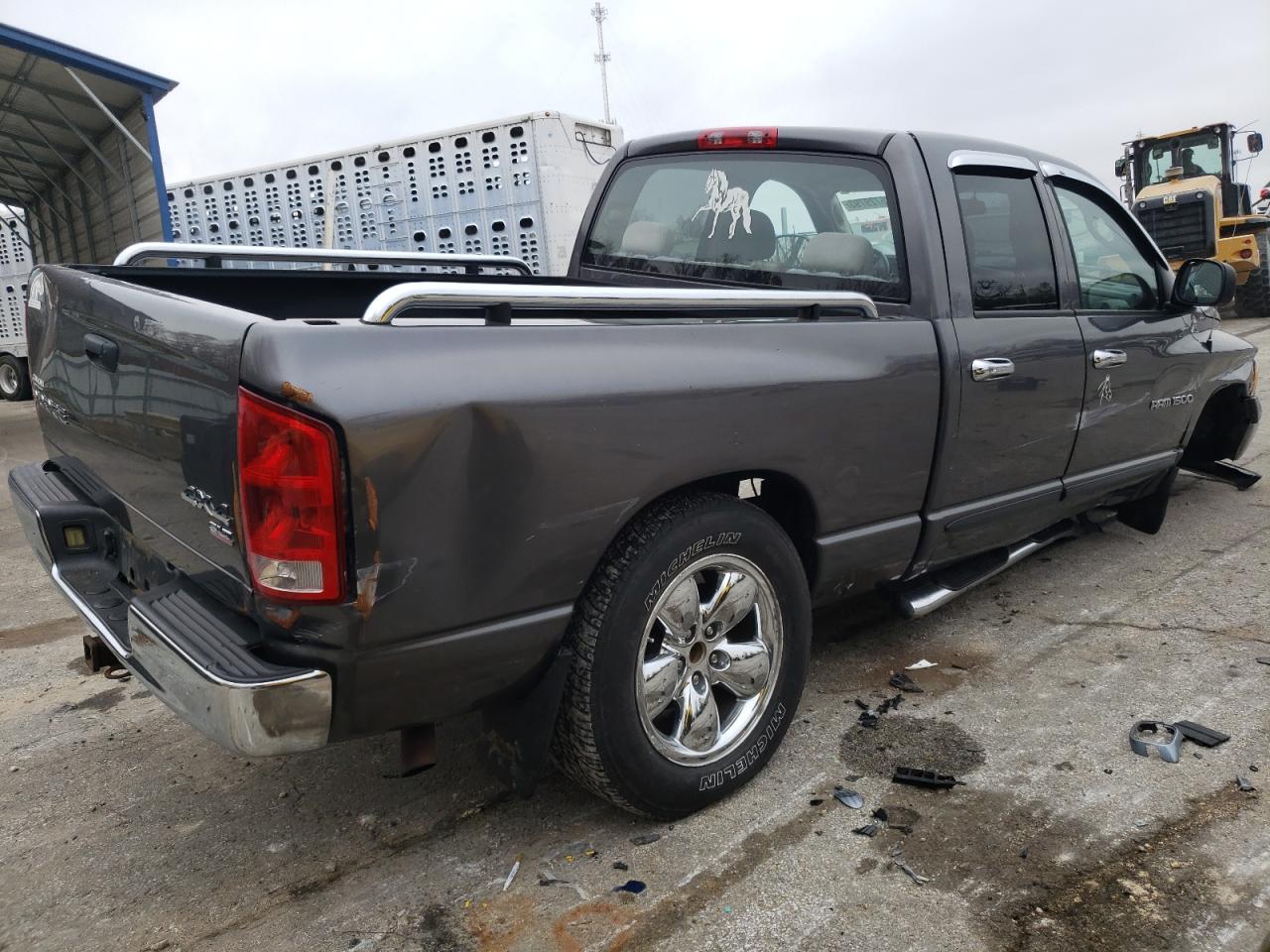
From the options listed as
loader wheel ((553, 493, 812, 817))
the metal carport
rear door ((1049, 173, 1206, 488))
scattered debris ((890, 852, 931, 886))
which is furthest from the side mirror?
the metal carport

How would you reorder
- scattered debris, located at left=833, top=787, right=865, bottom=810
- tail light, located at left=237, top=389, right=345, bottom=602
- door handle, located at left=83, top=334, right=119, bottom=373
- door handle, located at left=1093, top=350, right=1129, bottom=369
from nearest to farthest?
1. tail light, located at left=237, top=389, right=345, bottom=602
2. door handle, located at left=83, top=334, right=119, bottom=373
3. scattered debris, located at left=833, top=787, right=865, bottom=810
4. door handle, located at left=1093, top=350, right=1129, bottom=369

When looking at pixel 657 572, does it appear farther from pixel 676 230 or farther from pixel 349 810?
pixel 676 230

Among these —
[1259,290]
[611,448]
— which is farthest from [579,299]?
[1259,290]

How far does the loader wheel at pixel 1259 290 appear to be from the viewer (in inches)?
728

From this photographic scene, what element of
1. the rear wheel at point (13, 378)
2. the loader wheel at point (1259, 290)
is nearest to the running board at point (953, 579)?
the rear wheel at point (13, 378)

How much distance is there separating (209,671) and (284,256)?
2.12 m

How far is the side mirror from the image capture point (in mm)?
4246

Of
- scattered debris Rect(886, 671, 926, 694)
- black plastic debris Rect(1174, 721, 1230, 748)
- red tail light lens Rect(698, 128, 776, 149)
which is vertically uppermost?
red tail light lens Rect(698, 128, 776, 149)

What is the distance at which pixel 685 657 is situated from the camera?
8.49ft

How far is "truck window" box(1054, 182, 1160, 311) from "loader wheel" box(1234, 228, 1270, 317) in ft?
54.4

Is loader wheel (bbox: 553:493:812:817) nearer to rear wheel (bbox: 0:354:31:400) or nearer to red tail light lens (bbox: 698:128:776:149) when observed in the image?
red tail light lens (bbox: 698:128:776:149)

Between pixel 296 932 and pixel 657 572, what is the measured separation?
3.78ft

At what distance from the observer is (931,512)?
3221 millimetres

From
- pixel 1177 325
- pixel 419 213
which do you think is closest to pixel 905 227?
pixel 1177 325
